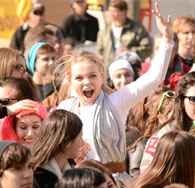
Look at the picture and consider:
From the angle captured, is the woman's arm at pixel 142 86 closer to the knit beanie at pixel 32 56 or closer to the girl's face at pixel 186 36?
the knit beanie at pixel 32 56

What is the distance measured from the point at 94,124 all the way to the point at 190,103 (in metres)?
1.11

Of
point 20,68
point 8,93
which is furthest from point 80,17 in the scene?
point 8,93

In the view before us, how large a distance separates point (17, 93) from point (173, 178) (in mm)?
1921

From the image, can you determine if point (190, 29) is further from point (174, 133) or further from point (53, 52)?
point (174, 133)

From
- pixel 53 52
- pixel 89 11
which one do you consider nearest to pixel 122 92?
pixel 53 52

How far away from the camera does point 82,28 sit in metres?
12.7

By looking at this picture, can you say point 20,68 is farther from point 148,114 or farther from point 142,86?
point 142,86

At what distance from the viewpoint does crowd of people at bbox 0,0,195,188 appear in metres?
4.52

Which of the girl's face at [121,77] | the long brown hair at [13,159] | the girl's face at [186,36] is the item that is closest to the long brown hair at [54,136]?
the long brown hair at [13,159]

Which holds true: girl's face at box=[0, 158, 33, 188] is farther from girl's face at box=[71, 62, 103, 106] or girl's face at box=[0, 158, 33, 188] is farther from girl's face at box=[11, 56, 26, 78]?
girl's face at box=[11, 56, 26, 78]

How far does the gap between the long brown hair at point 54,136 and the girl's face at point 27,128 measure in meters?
0.77

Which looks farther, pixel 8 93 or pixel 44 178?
pixel 8 93

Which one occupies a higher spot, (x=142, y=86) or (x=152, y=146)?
(x=142, y=86)

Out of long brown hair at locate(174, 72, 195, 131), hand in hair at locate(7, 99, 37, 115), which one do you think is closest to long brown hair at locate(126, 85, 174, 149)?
long brown hair at locate(174, 72, 195, 131)
